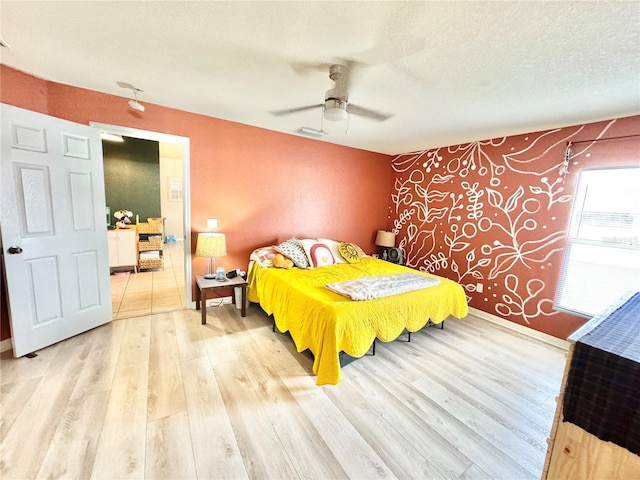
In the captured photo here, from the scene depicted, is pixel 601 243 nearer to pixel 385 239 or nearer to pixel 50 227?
pixel 385 239

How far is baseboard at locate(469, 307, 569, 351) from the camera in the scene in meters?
2.87

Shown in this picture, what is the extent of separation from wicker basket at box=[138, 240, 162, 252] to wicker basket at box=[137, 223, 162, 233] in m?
0.24

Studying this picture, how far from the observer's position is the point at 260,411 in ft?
5.78

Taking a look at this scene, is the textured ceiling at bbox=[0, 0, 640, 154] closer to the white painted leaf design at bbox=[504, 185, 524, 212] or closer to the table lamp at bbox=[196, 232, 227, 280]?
the white painted leaf design at bbox=[504, 185, 524, 212]

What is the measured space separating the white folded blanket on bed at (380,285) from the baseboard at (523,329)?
1.20 meters

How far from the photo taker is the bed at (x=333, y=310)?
203cm

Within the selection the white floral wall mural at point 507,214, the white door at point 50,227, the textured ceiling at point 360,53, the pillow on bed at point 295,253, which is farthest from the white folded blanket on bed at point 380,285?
the white door at point 50,227

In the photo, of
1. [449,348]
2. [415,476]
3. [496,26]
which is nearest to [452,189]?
[449,348]

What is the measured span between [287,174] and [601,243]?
3.80 meters

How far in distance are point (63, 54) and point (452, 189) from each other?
14.8 feet

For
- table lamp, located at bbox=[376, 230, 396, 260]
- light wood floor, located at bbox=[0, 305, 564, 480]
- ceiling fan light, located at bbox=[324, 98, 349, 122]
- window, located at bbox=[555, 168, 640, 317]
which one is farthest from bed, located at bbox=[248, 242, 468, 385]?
ceiling fan light, located at bbox=[324, 98, 349, 122]

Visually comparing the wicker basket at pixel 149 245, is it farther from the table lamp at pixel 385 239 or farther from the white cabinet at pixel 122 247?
the table lamp at pixel 385 239

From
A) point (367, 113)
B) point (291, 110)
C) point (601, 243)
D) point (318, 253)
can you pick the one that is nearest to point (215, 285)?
point (318, 253)

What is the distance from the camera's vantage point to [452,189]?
3891 millimetres
